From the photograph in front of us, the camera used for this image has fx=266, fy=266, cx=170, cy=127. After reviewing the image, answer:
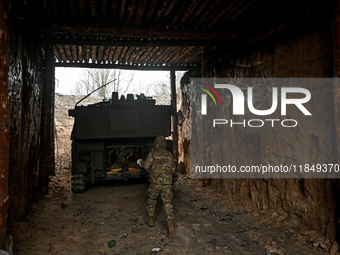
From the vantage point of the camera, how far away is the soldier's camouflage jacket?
4766 mm

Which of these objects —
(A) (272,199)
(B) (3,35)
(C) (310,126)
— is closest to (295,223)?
(A) (272,199)

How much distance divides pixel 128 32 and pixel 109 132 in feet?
9.96

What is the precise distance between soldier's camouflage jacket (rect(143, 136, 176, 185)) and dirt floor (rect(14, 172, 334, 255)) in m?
0.88

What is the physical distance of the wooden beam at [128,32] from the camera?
5367 mm

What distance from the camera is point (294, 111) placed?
4.43 m

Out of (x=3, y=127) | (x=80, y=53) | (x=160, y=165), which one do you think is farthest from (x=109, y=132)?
(x=3, y=127)

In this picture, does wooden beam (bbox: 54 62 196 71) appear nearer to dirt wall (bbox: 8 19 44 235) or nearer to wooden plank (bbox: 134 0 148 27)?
dirt wall (bbox: 8 19 44 235)

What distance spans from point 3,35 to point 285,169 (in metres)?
4.57

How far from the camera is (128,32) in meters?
5.63

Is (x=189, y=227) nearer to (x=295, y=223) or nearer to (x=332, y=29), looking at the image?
(x=295, y=223)

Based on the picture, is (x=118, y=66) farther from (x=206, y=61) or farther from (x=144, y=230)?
(x=144, y=230)

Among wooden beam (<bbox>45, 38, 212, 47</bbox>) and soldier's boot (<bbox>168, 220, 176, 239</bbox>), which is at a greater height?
wooden beam (<bbox>45, 38, 212, 47</bbox>)

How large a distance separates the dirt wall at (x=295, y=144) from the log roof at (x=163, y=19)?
0.37m

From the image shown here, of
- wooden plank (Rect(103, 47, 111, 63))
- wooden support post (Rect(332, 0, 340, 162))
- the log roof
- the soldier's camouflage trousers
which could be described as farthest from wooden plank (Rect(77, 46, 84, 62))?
wooden support post (Rect(332, 0, 340, 162))
